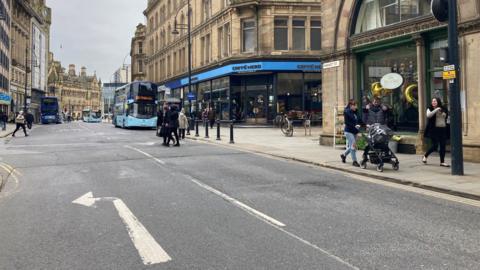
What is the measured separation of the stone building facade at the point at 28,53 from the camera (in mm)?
69688

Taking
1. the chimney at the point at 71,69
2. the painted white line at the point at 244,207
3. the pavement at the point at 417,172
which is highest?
the chimney at the point at 71,69

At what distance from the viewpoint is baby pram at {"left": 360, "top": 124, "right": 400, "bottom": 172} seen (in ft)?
35.1

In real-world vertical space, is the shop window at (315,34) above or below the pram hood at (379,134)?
above

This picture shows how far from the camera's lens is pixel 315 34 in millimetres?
36031

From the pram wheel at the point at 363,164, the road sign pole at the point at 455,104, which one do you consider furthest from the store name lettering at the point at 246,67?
the road sign pole at the point at 455,104

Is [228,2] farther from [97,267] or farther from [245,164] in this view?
[97,267]

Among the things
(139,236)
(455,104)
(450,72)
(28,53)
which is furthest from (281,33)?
(28,53)

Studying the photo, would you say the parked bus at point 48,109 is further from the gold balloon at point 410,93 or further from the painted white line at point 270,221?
the painted white line at point 270,221

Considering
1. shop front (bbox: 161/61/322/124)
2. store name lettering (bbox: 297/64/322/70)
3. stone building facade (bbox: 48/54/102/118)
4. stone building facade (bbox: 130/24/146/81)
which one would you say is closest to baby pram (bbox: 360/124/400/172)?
shop front (bbox: 161/61/322/124)

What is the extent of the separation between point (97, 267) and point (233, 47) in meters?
33.9

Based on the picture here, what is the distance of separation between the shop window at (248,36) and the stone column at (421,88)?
2354 cm

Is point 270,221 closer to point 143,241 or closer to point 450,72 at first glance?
point 143,241

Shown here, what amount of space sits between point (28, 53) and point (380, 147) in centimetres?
8453

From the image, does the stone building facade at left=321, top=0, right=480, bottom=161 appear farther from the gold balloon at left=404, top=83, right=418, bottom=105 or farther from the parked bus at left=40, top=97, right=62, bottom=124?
the parked bus at left=40, top=97, right=62, bottom=124
